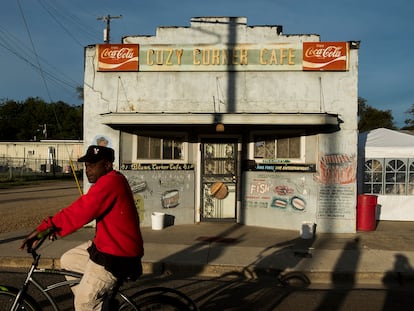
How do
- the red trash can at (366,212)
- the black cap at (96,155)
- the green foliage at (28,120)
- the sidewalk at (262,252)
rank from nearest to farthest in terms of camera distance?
A: the black cap at (96,155) → the sidewalk at (262,252) → the red trash can at (366,212) → the green foliage at (28,120)

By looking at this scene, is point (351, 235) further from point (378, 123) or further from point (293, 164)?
point (378, 123)

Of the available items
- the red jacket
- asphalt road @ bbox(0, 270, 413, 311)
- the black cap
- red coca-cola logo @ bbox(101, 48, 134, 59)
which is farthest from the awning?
the red jacket

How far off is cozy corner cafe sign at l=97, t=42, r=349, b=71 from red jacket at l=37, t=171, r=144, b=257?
808 centimetres

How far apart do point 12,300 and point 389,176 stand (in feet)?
39.9

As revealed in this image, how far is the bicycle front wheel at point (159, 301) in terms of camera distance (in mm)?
3754

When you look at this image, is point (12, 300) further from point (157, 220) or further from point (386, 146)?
point (386, 146)

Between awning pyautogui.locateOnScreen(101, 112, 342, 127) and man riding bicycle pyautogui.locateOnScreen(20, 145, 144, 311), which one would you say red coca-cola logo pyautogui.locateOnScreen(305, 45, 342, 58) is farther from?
man riding bicycle pyautogui.locateOnScreen(20, 145, 144, 311)

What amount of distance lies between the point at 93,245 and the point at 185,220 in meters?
8.13

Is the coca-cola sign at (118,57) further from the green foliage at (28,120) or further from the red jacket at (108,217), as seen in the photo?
the green foliage at (28,120)

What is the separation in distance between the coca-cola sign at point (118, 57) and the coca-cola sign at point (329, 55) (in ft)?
13.6

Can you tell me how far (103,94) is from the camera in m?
11.6

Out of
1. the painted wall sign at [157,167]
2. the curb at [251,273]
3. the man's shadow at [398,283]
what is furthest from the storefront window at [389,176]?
the curb at [251,273]

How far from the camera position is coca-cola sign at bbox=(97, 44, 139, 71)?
37.7ft

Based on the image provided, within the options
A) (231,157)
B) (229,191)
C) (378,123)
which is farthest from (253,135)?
(378,123)
